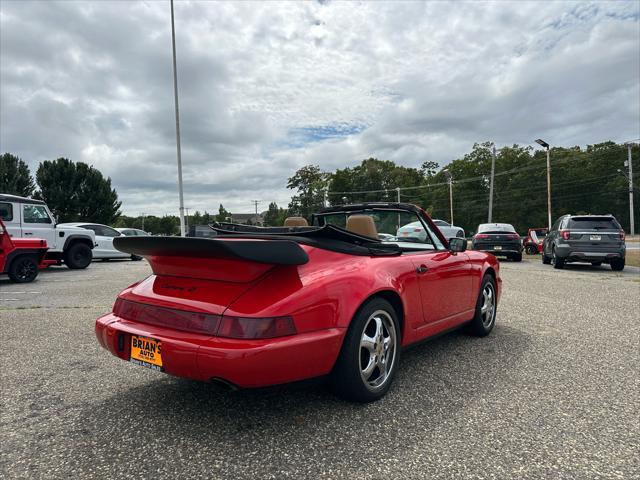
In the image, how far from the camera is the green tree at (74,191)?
42781 millimetres

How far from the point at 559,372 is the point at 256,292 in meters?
2.58

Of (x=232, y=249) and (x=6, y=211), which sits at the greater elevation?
(x=6, y=211)

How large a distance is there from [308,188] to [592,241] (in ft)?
269

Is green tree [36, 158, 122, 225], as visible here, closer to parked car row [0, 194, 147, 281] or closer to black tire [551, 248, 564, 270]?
parked car row [0, 194, 147, 281]

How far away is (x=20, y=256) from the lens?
10.1 m

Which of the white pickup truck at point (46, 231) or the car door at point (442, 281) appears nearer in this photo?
the car door at point (442, 281)

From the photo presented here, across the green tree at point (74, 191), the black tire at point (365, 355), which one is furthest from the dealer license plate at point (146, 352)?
the green tree at point (74, 191)

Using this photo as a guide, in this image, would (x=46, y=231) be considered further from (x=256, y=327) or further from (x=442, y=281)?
(x=256, y=327)

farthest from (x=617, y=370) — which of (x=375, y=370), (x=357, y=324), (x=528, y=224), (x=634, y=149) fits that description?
(x=634, y=149)

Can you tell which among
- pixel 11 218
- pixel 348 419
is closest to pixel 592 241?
pixel 348 419

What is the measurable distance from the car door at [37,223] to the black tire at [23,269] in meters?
1.87

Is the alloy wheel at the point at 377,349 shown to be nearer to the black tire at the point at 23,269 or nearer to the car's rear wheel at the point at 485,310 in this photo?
the car's rear wheel at the point at 485,310

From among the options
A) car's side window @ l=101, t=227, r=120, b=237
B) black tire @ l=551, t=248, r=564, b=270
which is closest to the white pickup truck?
car's side window @ l=101, t=227, r=120, b=237

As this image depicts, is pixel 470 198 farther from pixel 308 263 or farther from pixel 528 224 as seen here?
pixel 308 263
